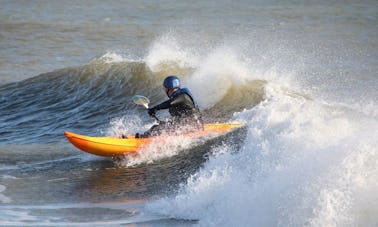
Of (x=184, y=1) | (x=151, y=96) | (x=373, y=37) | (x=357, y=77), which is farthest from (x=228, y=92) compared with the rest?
(x=184, y=1)

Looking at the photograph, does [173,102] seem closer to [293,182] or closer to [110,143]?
[110,143]

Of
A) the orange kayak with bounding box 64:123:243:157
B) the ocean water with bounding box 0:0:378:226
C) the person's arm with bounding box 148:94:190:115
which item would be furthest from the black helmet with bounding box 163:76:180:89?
the ocean water with bounding box 0:0:378:226

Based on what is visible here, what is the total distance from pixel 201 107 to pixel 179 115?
10.6 feet

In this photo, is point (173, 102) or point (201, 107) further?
point (201, 107)

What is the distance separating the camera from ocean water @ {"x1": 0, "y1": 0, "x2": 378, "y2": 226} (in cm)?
751

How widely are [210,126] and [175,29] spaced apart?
47.9 feet

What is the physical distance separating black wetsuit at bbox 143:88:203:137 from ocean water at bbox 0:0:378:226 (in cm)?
37

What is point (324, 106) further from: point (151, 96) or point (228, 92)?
point (151, 96)

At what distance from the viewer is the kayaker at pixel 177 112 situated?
467 inches

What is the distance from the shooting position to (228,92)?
50.6 ft

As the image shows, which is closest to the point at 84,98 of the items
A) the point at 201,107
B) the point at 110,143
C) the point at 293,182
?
the point at 201,107

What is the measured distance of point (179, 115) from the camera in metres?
12.0

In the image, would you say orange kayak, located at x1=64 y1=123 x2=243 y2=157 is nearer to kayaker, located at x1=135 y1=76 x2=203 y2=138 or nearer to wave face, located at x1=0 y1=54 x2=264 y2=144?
kayaker, located at x1=135 y1=76 x2=203 y2=138

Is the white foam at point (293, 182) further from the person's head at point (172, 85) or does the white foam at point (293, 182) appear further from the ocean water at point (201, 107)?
the person's head at point (172, 85)
